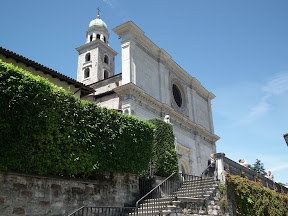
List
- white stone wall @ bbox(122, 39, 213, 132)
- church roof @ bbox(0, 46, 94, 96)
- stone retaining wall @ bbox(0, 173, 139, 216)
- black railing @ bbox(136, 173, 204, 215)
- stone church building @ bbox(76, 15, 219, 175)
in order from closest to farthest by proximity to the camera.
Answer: stone retaining wall @ bbox(0, 173, 139, 216)
black railing @ bbox(136, 173, 204, 215)
church roof @ bbox(0, 46, 94, 96)
stone church building @ bbox(76, 15, 219, 175)
white stone wall @ bbox(122, 39, 213, 132)

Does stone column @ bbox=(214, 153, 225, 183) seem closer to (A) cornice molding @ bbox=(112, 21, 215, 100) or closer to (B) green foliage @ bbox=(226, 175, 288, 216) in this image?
(B) green foliage @ bbox=(226, 175, 288, 216)

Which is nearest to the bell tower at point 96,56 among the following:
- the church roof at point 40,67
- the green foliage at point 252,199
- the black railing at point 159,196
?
the church roof at point 40,67

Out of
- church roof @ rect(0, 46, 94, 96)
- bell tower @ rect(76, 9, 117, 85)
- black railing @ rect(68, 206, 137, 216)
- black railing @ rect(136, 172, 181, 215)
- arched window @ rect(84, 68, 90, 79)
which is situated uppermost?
bell tower @ rect(76, 9, 117, 85)

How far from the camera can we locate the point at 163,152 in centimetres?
1486

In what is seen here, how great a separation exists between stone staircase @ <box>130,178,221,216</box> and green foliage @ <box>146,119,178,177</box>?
1658 millimetres

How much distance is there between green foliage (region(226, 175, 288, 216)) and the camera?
1355cm

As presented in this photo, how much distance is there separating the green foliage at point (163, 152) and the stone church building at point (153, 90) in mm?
1681

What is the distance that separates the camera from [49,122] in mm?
9703

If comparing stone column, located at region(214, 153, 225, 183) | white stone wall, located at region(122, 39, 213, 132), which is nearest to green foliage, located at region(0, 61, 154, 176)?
stone column, located at region(214, 153, 225, 183)

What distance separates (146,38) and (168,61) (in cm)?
387

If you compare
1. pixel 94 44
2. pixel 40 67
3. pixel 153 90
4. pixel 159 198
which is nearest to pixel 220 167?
pixel 159 198

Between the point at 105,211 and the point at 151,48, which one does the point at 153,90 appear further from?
the point at 105,211

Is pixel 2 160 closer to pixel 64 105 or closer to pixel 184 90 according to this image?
pixel 64 105

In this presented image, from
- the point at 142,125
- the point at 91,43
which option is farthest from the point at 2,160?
the point at 91,43
